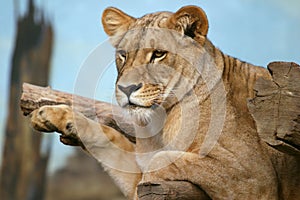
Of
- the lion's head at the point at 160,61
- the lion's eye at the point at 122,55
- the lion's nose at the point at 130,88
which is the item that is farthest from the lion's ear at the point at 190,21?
the lion's nose at the point at 130,88

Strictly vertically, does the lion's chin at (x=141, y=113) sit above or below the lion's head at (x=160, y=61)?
below

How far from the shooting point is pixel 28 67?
1455 cm

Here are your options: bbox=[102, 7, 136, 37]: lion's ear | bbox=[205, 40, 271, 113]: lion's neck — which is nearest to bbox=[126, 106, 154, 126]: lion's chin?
bbox=[205, 40, 271, 113]: lion's neck

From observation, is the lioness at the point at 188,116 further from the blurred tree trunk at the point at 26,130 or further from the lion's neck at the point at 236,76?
the blurred tree trunk at the point at 26,130

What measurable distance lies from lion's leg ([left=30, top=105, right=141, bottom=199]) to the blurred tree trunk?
9.96 metres

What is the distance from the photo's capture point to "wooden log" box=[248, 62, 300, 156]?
3.26 metres

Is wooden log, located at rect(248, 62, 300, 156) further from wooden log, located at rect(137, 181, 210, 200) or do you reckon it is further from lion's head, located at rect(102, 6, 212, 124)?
lion's head, located at rect(102, 6, 212, 124)

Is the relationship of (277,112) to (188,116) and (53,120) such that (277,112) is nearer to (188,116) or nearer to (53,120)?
(188,116)

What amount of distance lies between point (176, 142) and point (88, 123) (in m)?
0.56

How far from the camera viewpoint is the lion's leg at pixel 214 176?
153 inches

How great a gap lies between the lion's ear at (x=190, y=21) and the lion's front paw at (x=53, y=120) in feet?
2.37

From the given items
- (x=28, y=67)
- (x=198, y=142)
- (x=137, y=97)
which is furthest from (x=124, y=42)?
(x=28, y=67)

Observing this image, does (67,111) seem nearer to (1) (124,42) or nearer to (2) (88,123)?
(2) (88,123)

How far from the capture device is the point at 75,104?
17.0ft
